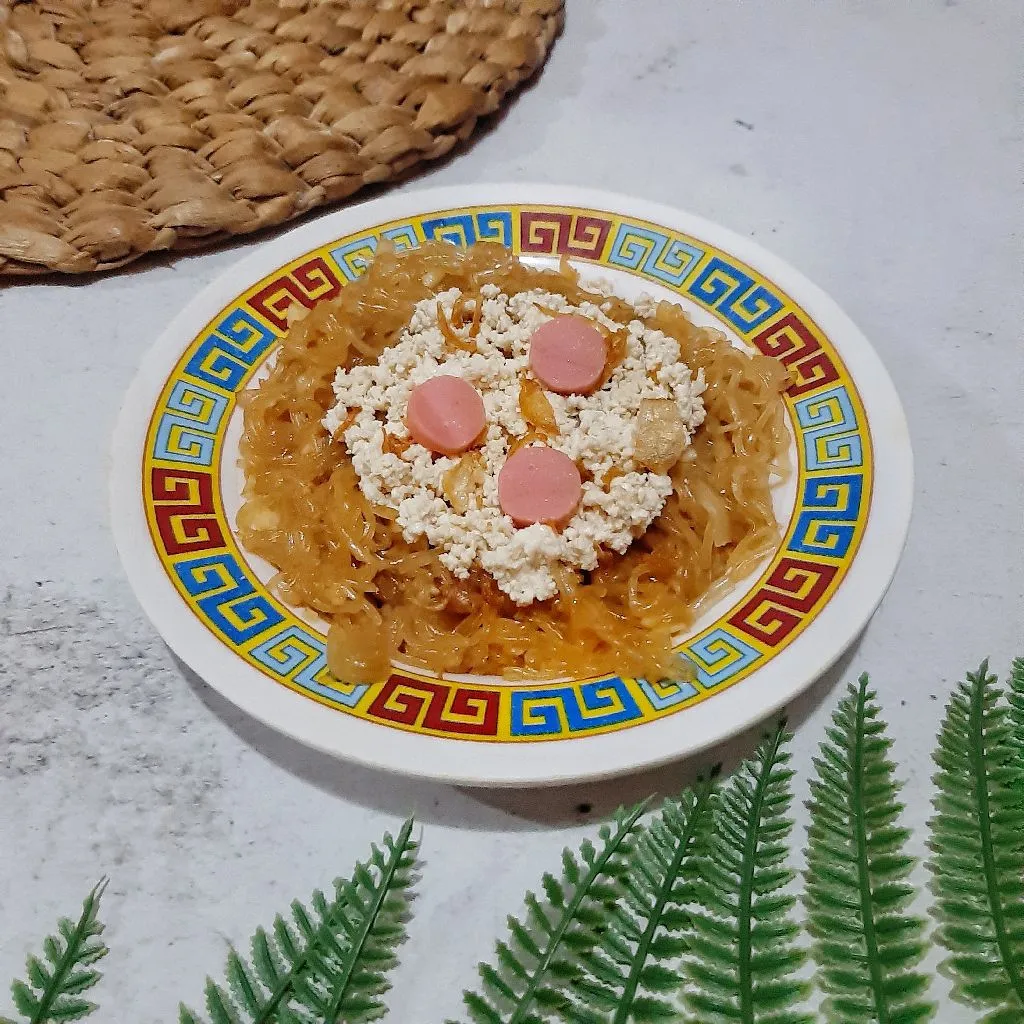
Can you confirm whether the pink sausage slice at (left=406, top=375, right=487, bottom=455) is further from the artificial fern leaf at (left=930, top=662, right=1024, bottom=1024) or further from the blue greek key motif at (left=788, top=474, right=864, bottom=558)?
the artificial fern leaf at (left=930, top=662, right=1024, bottom=1024)

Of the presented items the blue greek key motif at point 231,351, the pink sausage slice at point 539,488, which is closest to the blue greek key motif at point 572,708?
the pink sausage slice at point 539,488

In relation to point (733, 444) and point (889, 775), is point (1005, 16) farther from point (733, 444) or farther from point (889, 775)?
point (889, 775)

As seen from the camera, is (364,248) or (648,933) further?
(364,248)

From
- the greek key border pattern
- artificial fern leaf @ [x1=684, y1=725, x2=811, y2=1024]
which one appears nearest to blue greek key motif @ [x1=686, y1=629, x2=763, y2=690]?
the greek key border pattern

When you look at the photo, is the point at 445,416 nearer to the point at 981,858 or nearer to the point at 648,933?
the point at 648,933

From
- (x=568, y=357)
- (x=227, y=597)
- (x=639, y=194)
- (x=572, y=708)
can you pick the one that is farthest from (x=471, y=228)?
(x=572, y=708)

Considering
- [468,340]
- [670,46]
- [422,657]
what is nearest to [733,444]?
[468,340]

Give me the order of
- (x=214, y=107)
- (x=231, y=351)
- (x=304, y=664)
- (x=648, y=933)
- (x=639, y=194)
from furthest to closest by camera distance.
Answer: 1. (x=639, y=194)
2. (x=214, y=107)
3. (x=231, y=351)
4. (x=304, y=664)
5. (x=648, y=933)
